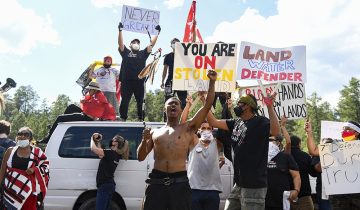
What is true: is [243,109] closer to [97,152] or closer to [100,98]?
[97,152]

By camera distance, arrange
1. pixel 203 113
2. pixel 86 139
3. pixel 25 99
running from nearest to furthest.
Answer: pixel 203 113 → pixel 86 139 → pixel 25 99

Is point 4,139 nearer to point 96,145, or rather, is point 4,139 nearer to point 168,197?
point 96,145

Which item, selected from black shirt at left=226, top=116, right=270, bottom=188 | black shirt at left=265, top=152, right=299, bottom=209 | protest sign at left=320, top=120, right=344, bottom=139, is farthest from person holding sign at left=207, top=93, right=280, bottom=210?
protest sign at left=320, top=120, right=344, bottom=139

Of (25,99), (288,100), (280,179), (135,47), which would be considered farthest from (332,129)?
(25,99)

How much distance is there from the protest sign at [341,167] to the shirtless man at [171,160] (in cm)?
227

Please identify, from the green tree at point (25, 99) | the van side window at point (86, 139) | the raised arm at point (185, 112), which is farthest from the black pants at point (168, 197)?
the green tree at point (25, 99)

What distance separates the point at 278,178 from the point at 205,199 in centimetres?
105

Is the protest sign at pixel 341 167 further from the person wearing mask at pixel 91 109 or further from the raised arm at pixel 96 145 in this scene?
the person wearing mask at pixel 91 109

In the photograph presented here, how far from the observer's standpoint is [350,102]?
196ft

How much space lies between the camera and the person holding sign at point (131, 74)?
32.7 ft

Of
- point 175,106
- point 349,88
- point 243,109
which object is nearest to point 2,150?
point 175,106

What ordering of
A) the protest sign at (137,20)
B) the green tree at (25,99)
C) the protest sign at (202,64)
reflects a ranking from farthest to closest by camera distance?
the green tree at (25,99) → the protest sign at (137,20) → the protest sign at (202,64)

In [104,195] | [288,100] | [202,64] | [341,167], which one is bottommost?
[104,195]

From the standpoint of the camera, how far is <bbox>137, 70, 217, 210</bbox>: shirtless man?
4.59m
